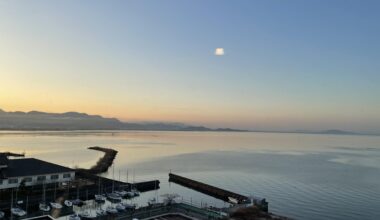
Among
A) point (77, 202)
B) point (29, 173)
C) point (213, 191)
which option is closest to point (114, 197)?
point (77, 202)

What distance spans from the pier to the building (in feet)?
83.1

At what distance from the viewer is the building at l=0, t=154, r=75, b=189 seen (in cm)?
4762

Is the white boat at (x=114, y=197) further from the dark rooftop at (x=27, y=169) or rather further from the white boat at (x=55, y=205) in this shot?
the white boat at (x=55, y=205)

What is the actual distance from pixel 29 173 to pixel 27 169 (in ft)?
6.32

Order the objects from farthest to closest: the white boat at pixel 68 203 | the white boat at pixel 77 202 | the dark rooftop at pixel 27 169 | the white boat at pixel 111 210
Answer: the dark rooftop at pixel 27 169 < the white boat at pixel 77 202 < the white boat at pixel 68 203 < the white boat at pixel 111 210

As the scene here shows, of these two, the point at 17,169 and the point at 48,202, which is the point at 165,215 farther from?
the point at 17,169

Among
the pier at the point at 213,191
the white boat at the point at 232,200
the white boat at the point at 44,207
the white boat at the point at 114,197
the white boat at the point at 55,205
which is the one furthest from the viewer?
the pier at the point at 213,191

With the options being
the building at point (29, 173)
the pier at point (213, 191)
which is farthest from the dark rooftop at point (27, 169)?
the pier at point (213, 191)

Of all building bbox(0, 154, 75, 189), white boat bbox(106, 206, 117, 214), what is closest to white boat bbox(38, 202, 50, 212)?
building bbox(0, 154, 75, 189)

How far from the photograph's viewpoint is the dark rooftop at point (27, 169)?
48750 millimetres

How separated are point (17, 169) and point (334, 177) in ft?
238

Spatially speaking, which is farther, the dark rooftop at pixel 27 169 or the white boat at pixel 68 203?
the dark rooftop at pixel 27 169

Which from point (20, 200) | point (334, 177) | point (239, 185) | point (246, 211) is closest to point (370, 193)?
point (334, 177)

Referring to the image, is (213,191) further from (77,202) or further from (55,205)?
(55,205)
